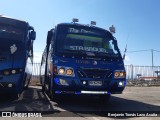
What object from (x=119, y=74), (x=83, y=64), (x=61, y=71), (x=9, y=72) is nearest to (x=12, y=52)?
(x=9, y=72)

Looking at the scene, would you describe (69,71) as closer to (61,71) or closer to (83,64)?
(61,71)

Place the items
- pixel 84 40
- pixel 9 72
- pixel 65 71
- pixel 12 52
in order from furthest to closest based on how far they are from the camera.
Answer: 1. pixel 84 40
2. pixel 12 52
3. pixel 9 72
4. pixel 65 71

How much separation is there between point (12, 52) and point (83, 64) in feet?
7.80

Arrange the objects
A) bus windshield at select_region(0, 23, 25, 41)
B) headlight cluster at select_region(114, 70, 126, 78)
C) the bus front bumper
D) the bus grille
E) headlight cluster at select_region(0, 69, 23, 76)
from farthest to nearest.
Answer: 1. bus windshield at select_region(0, 23, 25, 41)
2. headlight cluster at select_region(114, 70, 126, 78)
3. headlight cluster at select_region(0, 69, 23, 76)
4. the bus grille
5. the bus front bumper

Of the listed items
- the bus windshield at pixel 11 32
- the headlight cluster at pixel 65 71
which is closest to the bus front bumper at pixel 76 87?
the headlight cluster at pixel 65 71

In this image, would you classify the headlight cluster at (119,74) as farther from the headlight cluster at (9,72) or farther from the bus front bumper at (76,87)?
the headlight cluster at (9,72)

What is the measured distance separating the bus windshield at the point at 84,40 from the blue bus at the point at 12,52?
1314 mm

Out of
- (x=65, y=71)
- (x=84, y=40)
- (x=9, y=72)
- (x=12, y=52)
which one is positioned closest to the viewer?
(x=65, y=71)

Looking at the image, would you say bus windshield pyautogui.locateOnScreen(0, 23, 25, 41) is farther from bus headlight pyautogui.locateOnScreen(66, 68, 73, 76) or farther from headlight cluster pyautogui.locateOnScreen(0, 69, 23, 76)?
bus headlight pyautogui.locateOnScreen(66, 68, 73, 76)

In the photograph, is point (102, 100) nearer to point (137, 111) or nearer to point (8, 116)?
point (137, 111)

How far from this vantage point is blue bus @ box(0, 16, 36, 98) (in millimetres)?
9188

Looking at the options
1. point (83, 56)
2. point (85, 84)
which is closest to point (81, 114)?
point (85, 84)

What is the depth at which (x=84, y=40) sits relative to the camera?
32.9 feet

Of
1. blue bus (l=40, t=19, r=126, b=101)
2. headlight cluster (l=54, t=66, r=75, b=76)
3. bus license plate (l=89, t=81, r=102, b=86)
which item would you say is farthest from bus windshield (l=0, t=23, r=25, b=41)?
bus license plate (l=89, t=81, r=102, b=86)
